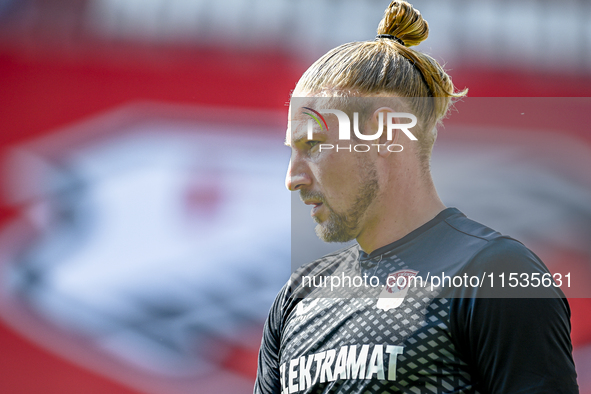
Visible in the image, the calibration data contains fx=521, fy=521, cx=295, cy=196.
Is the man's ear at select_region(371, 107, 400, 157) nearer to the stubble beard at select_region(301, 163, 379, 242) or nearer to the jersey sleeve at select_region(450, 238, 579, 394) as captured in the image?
the stubble beard at select_region(301, 163, 379, 242)

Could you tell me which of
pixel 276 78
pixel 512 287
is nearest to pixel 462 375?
pixel 512 287

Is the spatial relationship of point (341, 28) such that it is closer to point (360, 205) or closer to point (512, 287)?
point (360, 205)

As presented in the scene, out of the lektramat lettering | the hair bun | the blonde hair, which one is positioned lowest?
the lektramat lettering

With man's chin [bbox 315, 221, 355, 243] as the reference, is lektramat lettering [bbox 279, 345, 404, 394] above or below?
below

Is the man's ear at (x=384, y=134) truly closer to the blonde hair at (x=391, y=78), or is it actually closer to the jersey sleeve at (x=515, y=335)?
the blonde hair at (x=391, y=78)

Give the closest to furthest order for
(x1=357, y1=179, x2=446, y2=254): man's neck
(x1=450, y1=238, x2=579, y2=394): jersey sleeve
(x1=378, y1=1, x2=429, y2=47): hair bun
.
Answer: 1. (x1=450, y1=238, x2=579, y2=394): jersey sleeve
2. (x1=357, y1=179, x2=446, y2=254): man's neck
3. (x1=378, y1=1, x2=429, y2=47): hair bun

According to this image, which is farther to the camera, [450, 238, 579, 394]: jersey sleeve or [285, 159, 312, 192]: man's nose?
[285, 159, 312, 192]: man's nose

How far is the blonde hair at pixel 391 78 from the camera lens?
96 cm

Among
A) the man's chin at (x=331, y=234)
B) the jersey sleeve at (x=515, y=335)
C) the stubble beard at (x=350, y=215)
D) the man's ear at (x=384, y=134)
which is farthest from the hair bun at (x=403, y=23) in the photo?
the jersey sleeve at (x=515, y=335)

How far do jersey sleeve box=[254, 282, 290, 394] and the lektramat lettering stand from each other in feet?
0.28

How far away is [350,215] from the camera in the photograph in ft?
3.17

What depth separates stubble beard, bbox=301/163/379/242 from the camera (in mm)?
958

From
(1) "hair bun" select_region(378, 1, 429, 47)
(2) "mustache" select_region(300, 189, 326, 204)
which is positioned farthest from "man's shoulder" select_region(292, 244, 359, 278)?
(1) "hair bun" select_region(378, 1, 429, 47)

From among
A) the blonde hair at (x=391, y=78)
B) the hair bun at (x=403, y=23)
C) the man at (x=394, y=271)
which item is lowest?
the man at (x=394, y=271)
